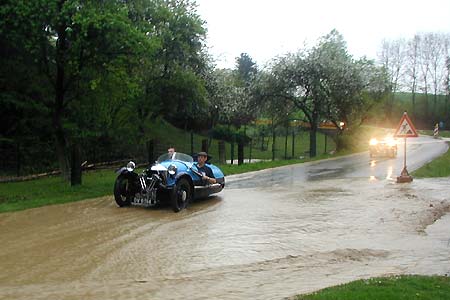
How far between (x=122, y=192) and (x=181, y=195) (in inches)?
64.4

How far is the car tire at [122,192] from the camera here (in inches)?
527

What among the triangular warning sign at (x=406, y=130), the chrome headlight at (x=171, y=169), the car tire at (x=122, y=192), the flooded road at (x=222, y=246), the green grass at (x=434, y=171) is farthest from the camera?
the green grass at (x=434, y=171)

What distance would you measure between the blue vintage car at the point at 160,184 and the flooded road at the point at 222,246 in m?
0.35

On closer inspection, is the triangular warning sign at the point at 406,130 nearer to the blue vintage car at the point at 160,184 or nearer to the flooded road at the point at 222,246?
the flooded road at the point at 222,246

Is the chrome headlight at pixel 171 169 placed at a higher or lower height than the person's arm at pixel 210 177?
higher

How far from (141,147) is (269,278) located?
79.2ft

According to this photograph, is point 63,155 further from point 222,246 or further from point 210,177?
point 222,246

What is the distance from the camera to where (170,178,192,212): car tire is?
1265cm

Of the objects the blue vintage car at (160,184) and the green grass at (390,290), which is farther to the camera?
the blue vintage car at (160,184)

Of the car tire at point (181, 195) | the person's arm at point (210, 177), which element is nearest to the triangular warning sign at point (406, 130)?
the person's arm at point (210, 177)

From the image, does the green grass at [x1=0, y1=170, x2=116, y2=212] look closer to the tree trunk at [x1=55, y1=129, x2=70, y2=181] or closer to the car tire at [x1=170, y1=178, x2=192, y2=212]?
the tree trunk at [x1=55, y1=129, x2=70, y2=181]

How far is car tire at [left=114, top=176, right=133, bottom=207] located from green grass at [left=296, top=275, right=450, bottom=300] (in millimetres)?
7930

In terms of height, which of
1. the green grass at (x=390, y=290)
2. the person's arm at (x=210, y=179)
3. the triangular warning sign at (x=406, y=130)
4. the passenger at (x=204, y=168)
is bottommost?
the green grass at (x=390, y=290)

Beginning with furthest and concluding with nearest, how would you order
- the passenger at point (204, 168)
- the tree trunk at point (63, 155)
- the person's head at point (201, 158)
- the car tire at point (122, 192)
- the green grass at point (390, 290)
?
the tree trunk at point (63, 155), the person's head at point (201, 158), the passenger at point (204, 168), the car tire at point (122, 192), the green grass at point (390, 290)
